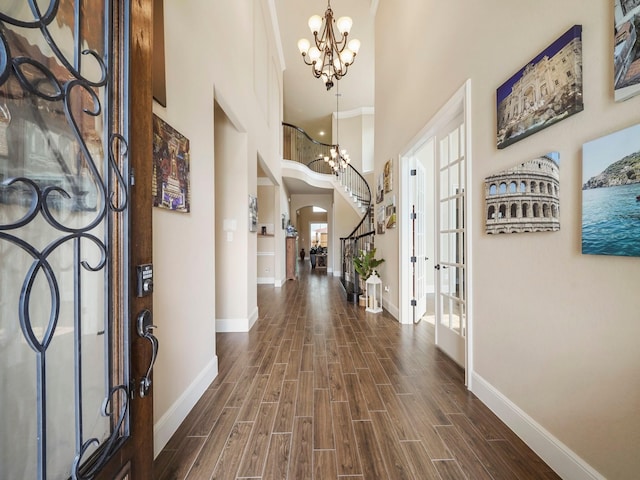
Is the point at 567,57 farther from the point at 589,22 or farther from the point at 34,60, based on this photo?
the point at 34,60

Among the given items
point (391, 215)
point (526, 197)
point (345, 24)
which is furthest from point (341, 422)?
point (345, 24)

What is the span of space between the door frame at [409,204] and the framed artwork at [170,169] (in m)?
2.24

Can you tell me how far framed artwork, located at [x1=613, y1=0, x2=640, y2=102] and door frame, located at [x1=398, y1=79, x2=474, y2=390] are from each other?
104 cm

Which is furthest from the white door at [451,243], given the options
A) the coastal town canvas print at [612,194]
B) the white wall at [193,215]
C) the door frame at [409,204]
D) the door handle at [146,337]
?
the door handle at [146,337]

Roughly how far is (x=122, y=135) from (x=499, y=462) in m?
2.46

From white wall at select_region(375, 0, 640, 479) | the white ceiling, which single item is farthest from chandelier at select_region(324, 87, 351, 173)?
white wall at select_region(375, 0, 640, 479)

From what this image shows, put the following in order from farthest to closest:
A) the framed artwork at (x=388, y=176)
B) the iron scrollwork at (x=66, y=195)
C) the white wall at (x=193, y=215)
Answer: the framed artwork at (x=388, y=176) < the white wall at (x=193, y=215) < the iron scrollwork at (x=66, y=195)

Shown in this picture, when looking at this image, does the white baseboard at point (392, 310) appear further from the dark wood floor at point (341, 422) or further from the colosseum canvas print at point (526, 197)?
the colosseum canvas print at point (526, 197)

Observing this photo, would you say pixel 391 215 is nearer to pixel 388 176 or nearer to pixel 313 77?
pixel 388 176

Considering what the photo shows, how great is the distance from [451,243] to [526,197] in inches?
49.2

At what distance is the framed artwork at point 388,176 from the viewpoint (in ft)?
14.2

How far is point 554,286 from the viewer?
1.49 meters

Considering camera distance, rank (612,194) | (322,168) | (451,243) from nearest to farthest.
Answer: (612,194) < (451,243) < (322,168)

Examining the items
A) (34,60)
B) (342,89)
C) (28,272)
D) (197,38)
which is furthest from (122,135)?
(342,89)
